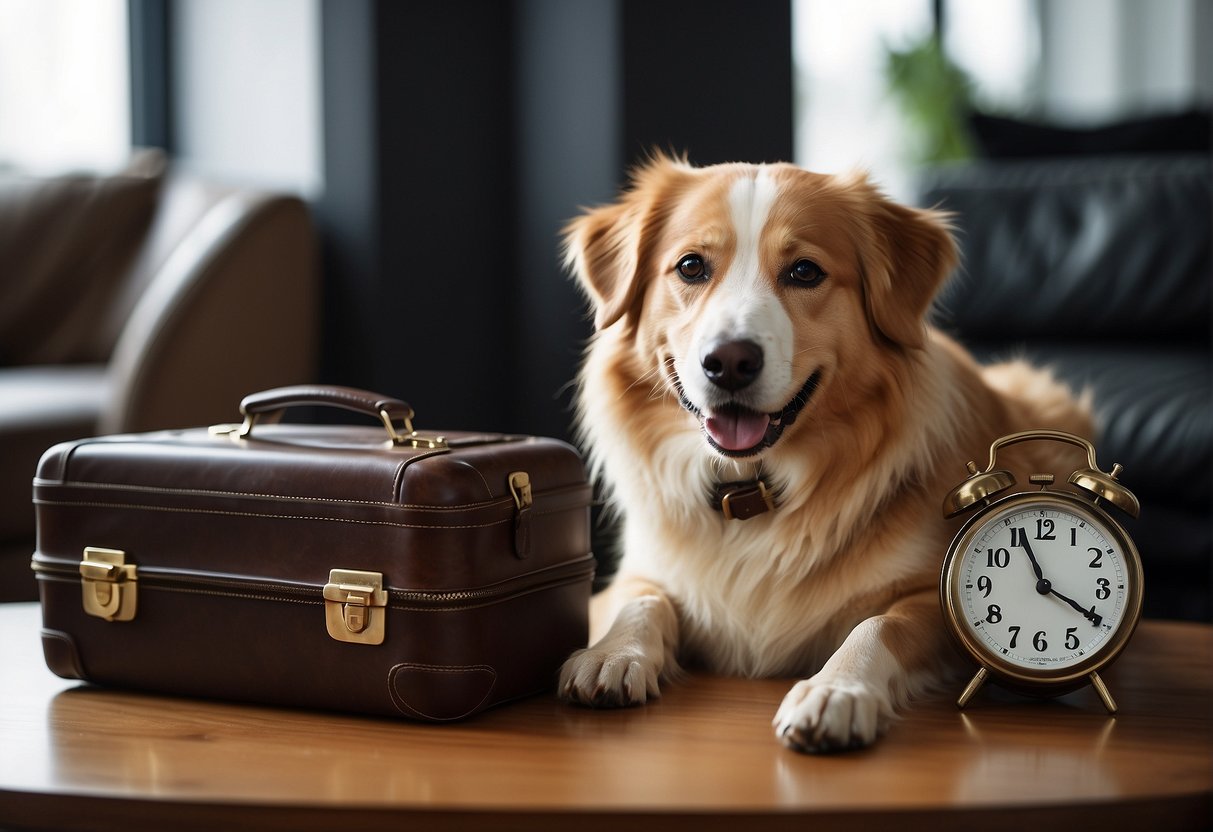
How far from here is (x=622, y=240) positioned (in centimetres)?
152

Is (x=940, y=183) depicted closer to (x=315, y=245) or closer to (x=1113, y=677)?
(x=315, y=245)

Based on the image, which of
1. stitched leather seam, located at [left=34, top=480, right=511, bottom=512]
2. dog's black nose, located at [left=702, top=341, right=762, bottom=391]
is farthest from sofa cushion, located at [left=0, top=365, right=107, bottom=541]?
dog's black nose, located at [left=702, top=341, right=762, bottom=391]

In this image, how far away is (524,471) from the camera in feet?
4.07

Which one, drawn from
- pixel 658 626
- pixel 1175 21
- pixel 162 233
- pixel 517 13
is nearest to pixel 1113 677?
pixel 658 626

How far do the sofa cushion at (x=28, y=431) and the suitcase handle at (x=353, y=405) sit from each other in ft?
3.73

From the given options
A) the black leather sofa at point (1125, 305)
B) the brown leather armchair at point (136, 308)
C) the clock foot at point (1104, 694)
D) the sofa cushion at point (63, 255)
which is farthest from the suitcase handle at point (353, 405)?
the sofa cushion at point (63, 255)

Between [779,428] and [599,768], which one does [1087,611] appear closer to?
[779,428]

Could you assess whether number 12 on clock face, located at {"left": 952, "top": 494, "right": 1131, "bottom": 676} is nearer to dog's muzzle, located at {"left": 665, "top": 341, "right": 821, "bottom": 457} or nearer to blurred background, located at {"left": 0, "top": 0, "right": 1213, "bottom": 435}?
dog's muzzle, located at {"left": 665, "top": 341, "right": 821, "bottom": 457}

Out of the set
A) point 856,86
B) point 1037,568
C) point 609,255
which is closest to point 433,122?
point 609,255

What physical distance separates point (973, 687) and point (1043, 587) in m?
0.13

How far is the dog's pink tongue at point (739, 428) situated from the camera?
4.33 ft

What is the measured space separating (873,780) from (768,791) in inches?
3.7

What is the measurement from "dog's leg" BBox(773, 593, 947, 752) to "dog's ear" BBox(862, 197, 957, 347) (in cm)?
32

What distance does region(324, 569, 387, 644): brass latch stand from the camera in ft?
3.77
